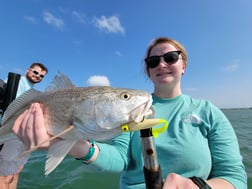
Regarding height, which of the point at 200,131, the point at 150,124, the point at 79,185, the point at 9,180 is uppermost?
the point at 150,124

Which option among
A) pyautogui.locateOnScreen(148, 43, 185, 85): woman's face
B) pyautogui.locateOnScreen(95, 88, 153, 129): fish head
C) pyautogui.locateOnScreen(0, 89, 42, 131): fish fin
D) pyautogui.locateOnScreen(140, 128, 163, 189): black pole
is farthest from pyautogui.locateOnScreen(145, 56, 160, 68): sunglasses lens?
pyautogui.locateOnScreen(0, 89, 42, 131): fish fin

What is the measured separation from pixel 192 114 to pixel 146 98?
0.92m

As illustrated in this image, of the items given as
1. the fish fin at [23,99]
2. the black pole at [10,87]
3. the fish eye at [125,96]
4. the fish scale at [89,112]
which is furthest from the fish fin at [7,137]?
the black pole at [10,87]

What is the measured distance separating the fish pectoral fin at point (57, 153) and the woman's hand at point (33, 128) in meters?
0.10

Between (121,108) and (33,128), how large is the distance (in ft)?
2.45

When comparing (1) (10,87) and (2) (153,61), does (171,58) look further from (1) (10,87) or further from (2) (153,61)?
(1) (10,87)

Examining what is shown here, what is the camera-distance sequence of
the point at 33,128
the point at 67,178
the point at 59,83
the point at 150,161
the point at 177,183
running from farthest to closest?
the point at 67,178 → the point at 59,83 → the point at 33,128 → the point at 150,161 → the point at 177,183

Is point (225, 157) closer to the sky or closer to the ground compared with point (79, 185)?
closer to the sky

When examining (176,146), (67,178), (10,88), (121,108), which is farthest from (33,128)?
(67,178)

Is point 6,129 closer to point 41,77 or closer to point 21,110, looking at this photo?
point 21,110

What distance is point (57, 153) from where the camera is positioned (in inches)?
64.3

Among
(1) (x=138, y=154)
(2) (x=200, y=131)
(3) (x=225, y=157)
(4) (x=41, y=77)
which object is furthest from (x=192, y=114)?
(4) (x=41, y=77)

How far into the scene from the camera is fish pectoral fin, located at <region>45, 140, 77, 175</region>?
5.26 ft

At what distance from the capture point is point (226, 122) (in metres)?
2.27
